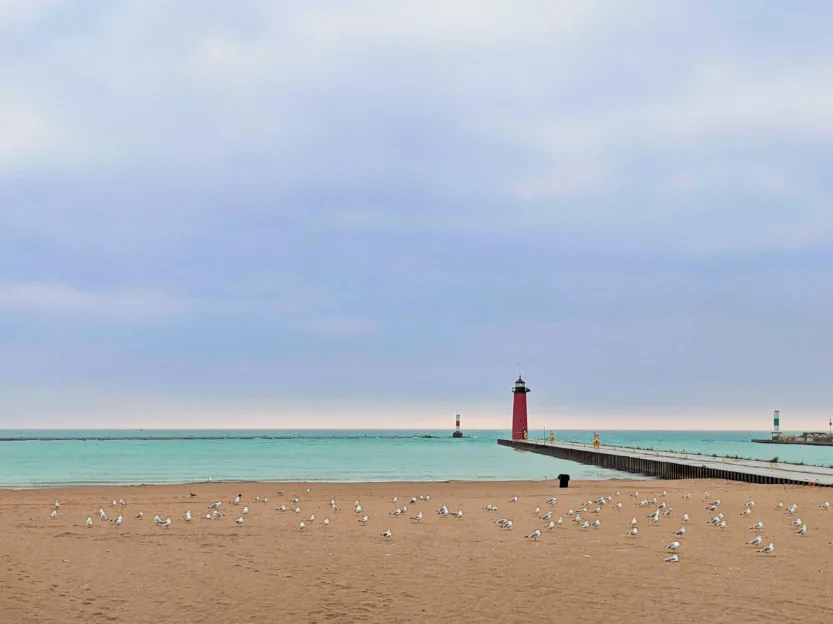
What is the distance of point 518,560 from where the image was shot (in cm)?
1731

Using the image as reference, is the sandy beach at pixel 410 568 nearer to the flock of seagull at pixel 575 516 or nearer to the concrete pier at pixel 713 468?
the flock of seagull at pixel 575 516

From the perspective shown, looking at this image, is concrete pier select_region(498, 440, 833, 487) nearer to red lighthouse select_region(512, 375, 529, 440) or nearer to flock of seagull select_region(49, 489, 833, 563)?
flock of seagull select_region(49, 489, 833, 563)

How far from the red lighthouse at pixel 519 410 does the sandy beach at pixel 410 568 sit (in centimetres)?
9222

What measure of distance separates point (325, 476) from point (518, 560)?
4354 centimetres

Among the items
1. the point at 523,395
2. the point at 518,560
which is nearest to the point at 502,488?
the point at 518,560

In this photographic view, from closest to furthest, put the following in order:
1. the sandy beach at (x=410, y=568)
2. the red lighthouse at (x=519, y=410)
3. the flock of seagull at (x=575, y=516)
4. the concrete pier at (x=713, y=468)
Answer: the sandy beach at (x=410, y=568)
the flock of seagull at (x=575, y=516)
the concrete pier at (x=713, y=468)
the red lighthouse at (x=519, y=410)

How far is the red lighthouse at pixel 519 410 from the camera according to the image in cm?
11969

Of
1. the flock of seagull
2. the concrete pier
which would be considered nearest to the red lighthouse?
the concrete pier

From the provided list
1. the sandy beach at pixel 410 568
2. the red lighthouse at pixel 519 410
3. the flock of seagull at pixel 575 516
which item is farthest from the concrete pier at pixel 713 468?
the red lighthouse at pixel 519 410

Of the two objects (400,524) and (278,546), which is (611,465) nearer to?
(400,524)

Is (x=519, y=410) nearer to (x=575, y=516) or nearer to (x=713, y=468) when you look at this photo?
(x=713, y=468)

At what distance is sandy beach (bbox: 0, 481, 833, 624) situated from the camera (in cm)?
1317

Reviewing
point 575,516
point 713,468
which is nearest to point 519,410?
point 713,468

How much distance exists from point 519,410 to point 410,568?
368 feet
